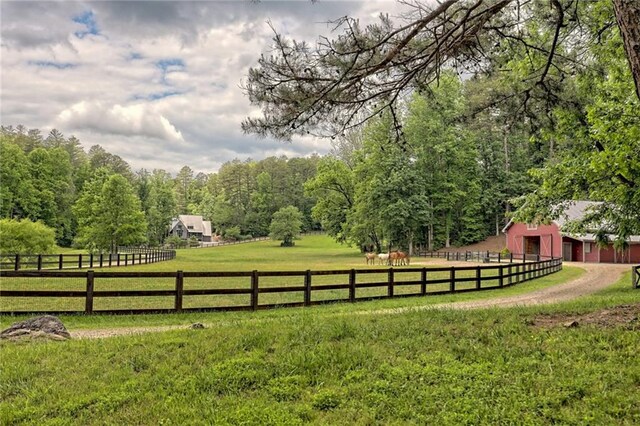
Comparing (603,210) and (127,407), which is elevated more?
(603,210)

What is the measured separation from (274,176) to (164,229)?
87.0ft

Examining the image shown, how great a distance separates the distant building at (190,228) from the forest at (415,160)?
3374mm

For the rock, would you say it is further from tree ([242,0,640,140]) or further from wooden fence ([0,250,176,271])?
wooden fence ([0,250,176,271])

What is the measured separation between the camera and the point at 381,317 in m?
7.81

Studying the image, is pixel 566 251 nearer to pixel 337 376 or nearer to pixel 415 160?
pixel 415 160

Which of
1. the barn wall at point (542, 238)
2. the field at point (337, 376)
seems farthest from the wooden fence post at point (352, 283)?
the barn wall at point (542, 238)

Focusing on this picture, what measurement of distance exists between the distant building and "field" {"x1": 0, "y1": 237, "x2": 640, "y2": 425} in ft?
268

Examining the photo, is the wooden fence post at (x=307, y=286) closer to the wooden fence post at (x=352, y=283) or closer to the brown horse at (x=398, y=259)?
the wooden fence post at (x=352, y=283)

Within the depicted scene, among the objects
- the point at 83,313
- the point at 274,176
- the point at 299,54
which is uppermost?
the point at 274,176

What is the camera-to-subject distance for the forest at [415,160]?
820cm

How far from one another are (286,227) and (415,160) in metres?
26.5

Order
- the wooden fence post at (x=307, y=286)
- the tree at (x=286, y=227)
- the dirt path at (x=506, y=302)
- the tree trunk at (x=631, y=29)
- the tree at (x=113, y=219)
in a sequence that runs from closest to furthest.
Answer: the tree trunk at (x=631, y=29) → the dirt path at (x=506, y=302) → the wooden fence post at (x=307, y=286) → the tree at (x=113, y=219) → the tree at (x=286, y=227)

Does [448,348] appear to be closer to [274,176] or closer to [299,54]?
[299,54]

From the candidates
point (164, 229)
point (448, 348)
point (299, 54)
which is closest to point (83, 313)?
point (299, 54)
